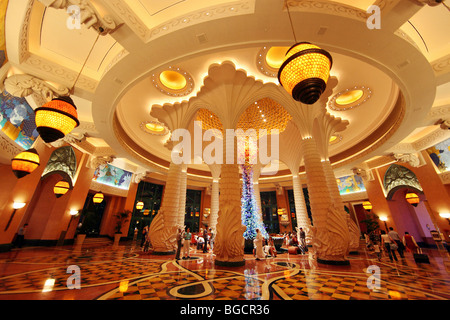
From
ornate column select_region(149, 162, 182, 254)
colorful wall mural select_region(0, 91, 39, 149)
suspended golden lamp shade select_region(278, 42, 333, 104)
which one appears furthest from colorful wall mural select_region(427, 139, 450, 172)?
colorful wall mural select_region(0, 91, 39, 149)

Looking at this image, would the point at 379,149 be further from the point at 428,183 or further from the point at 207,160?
the point at 207,160

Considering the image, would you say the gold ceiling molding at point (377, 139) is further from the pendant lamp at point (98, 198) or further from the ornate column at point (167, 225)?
the pendant lamp at point (98, 198)

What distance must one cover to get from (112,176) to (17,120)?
6972 mm

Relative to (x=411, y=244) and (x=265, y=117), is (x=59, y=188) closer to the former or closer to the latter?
(x=265, y=117)

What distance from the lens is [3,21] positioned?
3.63 m

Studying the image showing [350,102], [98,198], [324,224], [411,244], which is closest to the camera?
[324,224]

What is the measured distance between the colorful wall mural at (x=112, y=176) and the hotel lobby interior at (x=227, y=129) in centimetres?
14

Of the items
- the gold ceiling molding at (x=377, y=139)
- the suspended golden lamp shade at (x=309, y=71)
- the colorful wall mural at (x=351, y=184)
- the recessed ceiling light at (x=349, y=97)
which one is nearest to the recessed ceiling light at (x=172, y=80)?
the suspended golden lamp shade at (x=309, y=71)

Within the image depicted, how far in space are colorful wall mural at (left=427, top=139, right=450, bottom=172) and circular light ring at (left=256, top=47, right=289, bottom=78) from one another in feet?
31.9

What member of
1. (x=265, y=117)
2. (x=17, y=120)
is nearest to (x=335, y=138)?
(x=265, y=117)

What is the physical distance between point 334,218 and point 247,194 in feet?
19.0

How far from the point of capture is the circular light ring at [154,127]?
9320 millimetres

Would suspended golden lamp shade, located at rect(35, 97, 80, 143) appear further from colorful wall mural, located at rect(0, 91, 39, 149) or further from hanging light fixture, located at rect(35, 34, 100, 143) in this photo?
colorful wall mural, located at rect(0, 91, 39, 149)

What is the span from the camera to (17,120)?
18.9ft
